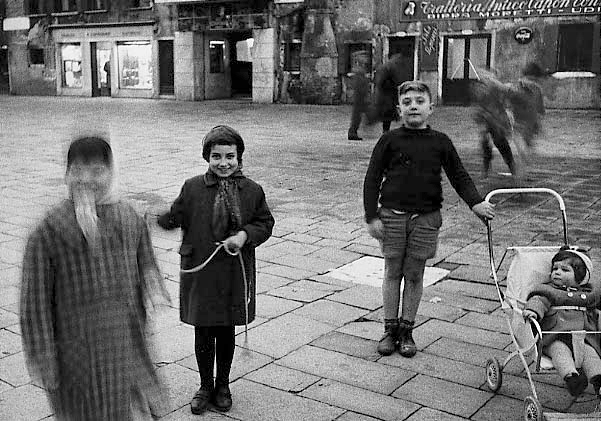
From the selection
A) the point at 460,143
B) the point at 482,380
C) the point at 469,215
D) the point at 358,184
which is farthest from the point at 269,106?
the point at 482,380

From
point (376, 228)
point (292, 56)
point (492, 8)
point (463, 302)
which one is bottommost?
point (463, 302)

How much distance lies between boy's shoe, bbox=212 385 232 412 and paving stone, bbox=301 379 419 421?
38 centimetres

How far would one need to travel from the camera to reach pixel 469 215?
8141 millimetres

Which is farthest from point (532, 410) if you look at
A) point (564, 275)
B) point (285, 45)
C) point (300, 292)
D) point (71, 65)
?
point (71, 65)

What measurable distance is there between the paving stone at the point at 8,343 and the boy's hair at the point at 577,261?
2886mm

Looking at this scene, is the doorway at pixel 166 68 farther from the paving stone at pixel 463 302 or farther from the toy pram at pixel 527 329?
the toy pram at pixel 527 329

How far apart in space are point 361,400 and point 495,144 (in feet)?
23.0

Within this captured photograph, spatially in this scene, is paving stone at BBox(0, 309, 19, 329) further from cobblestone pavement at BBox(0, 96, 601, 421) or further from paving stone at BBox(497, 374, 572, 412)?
paving stone at BBox(497, 374, 572, 412)

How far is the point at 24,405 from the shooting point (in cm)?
355

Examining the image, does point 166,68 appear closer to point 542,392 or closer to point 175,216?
point 175,216

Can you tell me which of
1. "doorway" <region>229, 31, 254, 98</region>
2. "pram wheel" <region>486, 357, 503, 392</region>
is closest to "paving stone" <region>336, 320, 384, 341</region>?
"pram wheel" <region>486, 357, 503, 392</region>

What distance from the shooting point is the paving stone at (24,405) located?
3441 millimetres

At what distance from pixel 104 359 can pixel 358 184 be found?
7.61 metres

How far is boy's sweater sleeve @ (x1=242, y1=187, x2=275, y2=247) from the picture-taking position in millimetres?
3373
